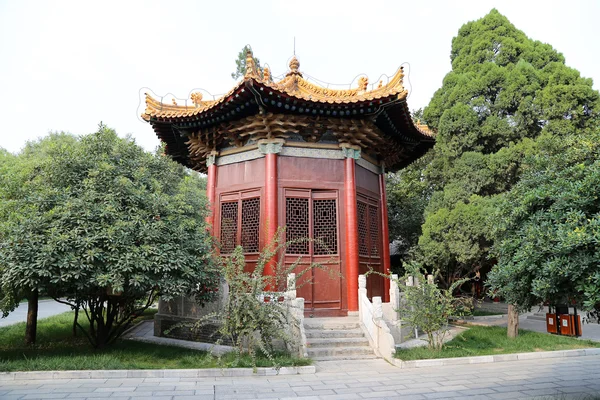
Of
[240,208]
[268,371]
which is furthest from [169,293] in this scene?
[240,208]

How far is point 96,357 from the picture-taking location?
22.0 feet

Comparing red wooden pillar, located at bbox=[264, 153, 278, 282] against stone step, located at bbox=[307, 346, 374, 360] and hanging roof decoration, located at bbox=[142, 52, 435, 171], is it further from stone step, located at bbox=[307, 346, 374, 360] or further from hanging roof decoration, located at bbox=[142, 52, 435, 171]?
stone step, located at bbox=[307, 346, 374, 360]

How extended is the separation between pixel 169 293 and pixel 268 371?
6.59 ft

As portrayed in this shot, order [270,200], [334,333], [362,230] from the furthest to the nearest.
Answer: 1. [362,230]
2. [270,200]
3. [334,333]

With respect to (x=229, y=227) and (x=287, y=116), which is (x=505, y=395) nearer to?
(x=287, y=116)

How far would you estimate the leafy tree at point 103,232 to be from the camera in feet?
20.2

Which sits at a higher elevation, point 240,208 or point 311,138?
point 311,138

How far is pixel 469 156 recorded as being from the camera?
1398cm

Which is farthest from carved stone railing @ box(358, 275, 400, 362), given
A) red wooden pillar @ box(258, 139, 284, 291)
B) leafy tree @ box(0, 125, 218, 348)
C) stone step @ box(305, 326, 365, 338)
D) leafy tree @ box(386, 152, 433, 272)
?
leafy tree @ box(386, 152, 433, 272)

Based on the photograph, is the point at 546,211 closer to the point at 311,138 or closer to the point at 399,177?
the point at 311,138

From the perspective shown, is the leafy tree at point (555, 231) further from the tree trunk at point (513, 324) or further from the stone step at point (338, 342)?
the tree trunk at point (513, 324)

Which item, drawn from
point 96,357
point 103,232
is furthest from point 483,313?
point 103,232

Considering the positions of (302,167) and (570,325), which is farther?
(570,325)

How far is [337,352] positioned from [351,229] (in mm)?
2886
